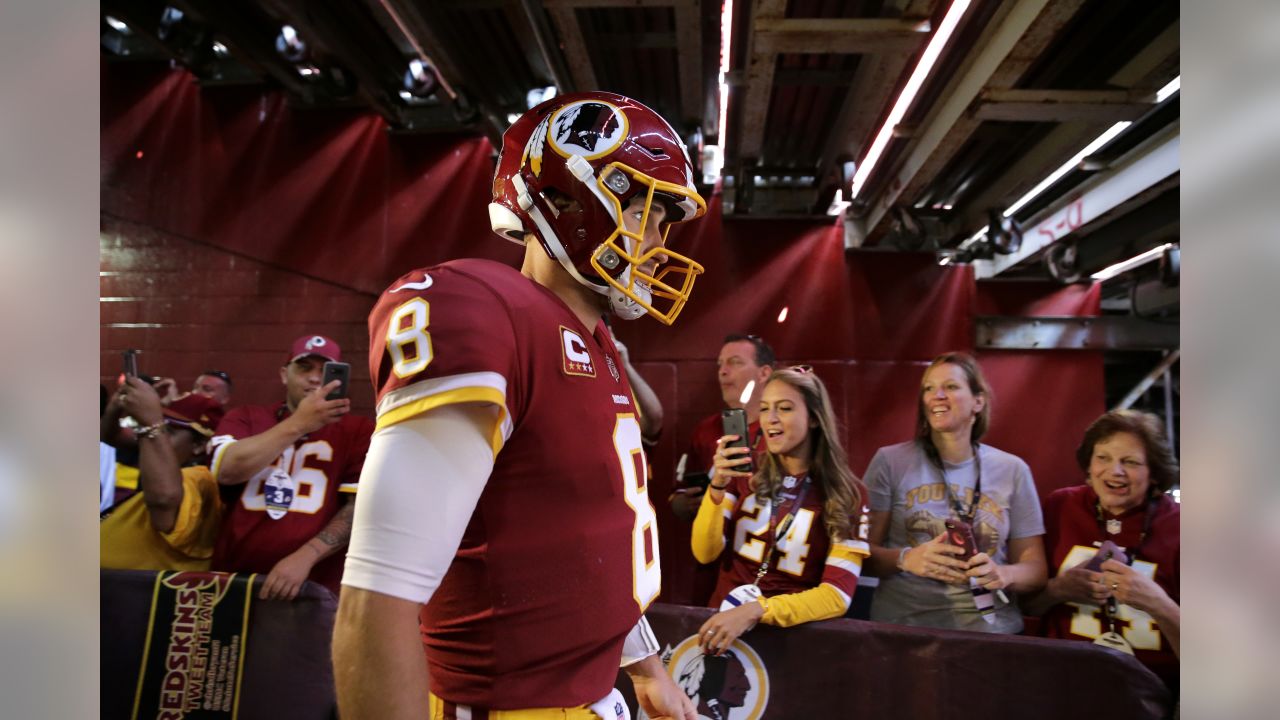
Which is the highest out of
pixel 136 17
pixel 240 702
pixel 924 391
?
pixel 136 17

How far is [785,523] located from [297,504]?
2228 mm

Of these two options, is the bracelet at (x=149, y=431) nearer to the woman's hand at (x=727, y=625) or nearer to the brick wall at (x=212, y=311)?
the brick wall at (x=212, y=311)

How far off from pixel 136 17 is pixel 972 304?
6301mm

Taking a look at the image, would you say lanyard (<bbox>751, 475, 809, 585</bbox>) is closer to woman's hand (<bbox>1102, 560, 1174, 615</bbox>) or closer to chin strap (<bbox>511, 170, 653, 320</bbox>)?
woman's hand (<bbox>1102, 560, 1174, 615</bbox>)

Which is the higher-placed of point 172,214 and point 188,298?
point 172,214

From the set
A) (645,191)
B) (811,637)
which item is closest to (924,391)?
(811,637)

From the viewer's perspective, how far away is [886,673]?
9.33 feet

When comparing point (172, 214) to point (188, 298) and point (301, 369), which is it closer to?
point (188, 298)

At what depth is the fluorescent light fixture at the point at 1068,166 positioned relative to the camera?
12.9 feet

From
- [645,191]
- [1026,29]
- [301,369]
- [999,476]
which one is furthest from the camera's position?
[301,369]

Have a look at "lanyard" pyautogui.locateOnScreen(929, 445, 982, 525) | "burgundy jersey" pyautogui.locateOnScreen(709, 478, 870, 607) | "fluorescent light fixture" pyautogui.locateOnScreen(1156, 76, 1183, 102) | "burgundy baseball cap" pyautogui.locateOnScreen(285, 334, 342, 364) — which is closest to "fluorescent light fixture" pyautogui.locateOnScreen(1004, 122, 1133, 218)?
"fluorescent light fixture" pyautogui.locateOnScreen(1156, 76, 1183, 102)

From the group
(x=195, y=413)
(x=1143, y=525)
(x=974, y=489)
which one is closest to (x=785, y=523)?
(x=974, y=489)

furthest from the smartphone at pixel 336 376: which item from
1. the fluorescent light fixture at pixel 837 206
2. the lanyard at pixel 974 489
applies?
the fluorescent light fixture at pixel 837 206

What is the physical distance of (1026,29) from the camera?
A: 2.85 metres
